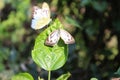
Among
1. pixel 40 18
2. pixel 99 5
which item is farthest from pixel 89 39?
pixel 40 18

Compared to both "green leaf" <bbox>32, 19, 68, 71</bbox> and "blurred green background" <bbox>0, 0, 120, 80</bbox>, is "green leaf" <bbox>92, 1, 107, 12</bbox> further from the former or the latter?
"green leaf" <bbox>32, 19, 68, 71</bbox>

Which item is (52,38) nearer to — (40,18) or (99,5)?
(40,18)

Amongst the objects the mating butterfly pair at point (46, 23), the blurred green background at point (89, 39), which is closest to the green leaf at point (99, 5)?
the blurred green background at point (89, 39)

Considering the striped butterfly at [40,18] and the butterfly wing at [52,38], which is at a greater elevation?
the striped butterfly at [40,18]

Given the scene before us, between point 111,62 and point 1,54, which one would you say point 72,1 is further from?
point 1,54

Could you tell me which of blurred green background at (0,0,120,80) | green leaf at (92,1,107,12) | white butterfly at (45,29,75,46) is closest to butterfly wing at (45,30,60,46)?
white butterfly at (45,29,75,46)

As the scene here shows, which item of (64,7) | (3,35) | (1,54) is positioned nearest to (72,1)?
(64,7)

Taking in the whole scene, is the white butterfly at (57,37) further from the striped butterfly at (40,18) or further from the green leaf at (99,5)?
the green leaf at (99,5)
